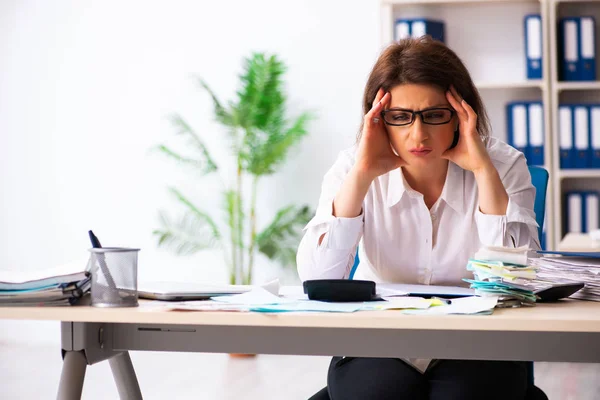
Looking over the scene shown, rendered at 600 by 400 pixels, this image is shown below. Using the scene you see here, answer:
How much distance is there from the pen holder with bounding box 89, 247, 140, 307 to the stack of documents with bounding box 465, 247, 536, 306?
1.87ft

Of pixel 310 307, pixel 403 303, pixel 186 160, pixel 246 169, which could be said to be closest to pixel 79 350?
pixel 310 307

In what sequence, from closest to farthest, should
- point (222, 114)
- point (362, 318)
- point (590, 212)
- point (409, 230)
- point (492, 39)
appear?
point (362, 318)
point (409, 230)
point (590, 212)
point (222, 114)
point (492, 39)

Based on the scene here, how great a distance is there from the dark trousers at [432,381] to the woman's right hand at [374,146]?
1.44 feet

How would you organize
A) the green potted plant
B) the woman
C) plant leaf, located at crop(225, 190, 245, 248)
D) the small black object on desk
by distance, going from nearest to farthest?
1. the small black object on desk
2. the woman
3. the green potted plant
4. plant leaf, located at crop(225, 190, 245, 248)

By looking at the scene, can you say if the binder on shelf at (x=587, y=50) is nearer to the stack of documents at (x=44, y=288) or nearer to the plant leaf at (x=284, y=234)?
the plant leaf at (x=284, y=234)

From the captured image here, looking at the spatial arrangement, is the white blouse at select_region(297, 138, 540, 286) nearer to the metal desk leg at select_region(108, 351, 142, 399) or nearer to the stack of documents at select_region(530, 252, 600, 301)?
the stack of documents at select_region(530, 252, 600, 301)

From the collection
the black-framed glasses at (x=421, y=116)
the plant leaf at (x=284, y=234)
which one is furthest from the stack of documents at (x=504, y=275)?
the plant leaf at (x=284, y=234)

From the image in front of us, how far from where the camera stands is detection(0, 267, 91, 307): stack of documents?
1268 mm

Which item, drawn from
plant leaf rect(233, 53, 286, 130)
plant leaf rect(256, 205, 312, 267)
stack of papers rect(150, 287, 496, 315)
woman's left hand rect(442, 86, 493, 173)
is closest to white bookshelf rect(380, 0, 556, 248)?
plant leaf rect(233, 53, 286, 130)

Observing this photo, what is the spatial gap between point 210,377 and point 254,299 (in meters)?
2.52

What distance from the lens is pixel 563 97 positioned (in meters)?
4.35

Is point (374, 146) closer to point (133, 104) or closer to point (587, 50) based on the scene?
point (587, 50)

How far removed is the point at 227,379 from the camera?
3.65 m

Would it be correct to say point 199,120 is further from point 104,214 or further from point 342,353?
point 342,353
